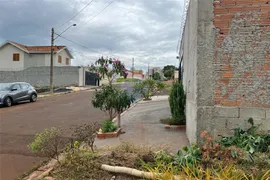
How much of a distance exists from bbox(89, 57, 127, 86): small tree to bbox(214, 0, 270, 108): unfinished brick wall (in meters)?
3.36

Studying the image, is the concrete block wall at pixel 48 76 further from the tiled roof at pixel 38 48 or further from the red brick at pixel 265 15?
the red brick at pixel 265 15

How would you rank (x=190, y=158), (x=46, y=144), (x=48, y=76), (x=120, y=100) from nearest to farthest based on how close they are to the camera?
(x=190, y=158), (x=46, y=144), (x=120, y=100), (x=48, y=76)

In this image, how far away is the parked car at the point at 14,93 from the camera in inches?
570

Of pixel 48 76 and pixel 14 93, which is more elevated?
pixel 48 76

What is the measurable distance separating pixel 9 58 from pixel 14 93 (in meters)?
27.5

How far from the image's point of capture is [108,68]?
734 centimetres

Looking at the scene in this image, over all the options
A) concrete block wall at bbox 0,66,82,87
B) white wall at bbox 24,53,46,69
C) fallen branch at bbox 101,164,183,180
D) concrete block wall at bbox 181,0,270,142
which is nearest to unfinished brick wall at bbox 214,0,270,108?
concrete block wall at bbox 181,0,270,142

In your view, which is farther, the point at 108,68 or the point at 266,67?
the point at 108,68

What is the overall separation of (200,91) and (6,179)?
4066 millimetres

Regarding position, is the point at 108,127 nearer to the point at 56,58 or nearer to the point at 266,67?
the point at 266,67

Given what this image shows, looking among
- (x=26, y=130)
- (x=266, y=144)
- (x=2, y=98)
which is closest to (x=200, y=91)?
(x=266, y=144)

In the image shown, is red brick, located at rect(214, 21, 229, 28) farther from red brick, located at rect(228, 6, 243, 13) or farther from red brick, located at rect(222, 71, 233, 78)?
red brick, located at rect(222, 71, 233, 78)

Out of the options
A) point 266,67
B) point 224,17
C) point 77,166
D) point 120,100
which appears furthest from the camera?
point 120,100

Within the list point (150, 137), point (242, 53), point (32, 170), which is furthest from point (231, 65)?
point (32, 170)
